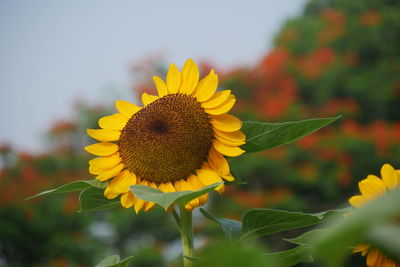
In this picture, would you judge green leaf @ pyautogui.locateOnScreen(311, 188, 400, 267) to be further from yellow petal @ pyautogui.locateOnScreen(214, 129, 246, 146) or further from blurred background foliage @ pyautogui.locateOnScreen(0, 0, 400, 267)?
blurred background foliage @ pyautogui.locateOnScreen(0, 0, 400, 267)

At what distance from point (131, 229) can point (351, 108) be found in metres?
3.79

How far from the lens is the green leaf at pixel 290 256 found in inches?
16.6

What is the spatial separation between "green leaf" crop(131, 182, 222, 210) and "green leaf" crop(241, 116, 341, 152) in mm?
126

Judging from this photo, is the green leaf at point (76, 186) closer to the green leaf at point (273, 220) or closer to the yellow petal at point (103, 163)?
the yellow petal at point (103, 163)

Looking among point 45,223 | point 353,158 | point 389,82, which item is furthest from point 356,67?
point 45,223

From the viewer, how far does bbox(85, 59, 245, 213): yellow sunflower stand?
50 cm

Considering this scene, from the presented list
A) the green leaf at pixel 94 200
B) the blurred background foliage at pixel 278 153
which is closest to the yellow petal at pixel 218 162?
the green leaf at pixel 94 200

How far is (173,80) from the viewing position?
0.55m

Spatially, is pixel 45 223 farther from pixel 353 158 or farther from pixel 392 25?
pixel 392 25

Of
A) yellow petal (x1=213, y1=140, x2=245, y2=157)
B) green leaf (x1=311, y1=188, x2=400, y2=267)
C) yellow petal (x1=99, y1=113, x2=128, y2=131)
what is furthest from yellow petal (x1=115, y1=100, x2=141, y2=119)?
green leaf (x1=311, y1=188, x2=400, y2=267)

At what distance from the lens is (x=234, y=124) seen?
0.50 meters

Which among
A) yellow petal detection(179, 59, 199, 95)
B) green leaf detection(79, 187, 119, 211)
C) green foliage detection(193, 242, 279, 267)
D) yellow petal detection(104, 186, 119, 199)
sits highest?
yellow petal detection(179, 59, 199, 95)

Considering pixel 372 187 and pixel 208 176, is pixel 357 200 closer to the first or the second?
pixel 372 187

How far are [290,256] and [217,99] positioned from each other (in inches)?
6.5
